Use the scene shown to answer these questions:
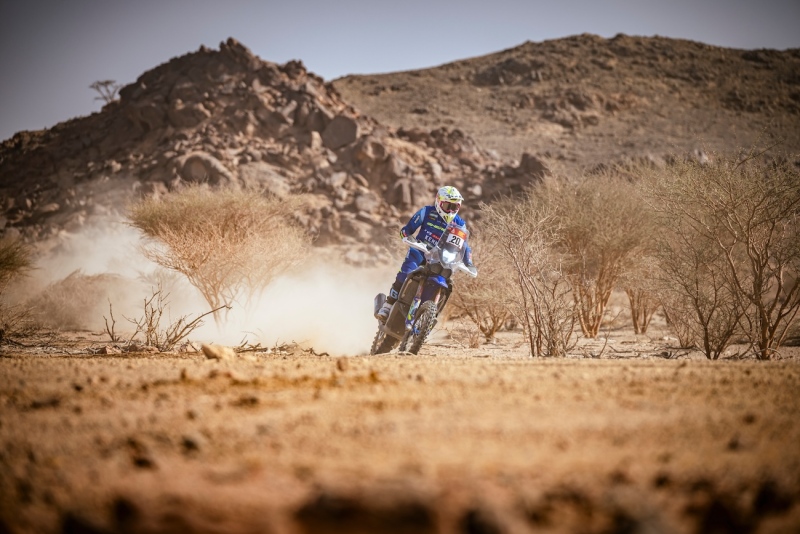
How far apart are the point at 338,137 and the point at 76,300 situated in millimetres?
22723

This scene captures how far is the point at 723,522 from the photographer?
2.02 meters

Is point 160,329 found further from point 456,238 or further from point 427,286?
point 456,238

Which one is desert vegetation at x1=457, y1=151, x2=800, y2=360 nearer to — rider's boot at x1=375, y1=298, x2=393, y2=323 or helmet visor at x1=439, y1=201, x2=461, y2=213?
helmet visor at x1=439, y1=201, x2=461, y2=213

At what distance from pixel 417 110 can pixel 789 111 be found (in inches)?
1382

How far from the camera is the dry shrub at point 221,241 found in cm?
1398

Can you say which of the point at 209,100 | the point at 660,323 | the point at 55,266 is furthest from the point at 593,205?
the point at 209,100

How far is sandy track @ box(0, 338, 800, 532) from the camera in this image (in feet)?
6.48

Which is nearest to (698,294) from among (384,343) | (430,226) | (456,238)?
(456,238)

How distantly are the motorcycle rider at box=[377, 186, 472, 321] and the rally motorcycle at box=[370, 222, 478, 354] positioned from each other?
4.0 inches

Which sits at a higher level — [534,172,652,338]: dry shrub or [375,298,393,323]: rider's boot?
[534,172,652,338]: dry shrub

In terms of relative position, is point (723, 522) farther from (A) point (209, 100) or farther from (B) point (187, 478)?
(A) point (209, 100)

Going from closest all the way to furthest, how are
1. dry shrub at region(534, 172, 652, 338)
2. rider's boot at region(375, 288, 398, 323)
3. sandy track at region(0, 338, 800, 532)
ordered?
sandy track at region(0, 338, 800, 532) → rider's boot at region(375, 288, 398, 323) → dry shrub at region(534, 172, 652, 338)

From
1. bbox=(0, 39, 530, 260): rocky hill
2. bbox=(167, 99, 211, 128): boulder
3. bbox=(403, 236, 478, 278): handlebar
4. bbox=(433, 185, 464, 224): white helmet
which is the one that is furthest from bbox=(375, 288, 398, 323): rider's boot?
bbox=(167, 99, 211, 128): boulder

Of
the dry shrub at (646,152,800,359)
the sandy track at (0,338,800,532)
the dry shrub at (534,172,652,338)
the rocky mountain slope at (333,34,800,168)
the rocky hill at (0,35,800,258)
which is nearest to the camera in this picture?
the sandy track at (0,338,800,532)
